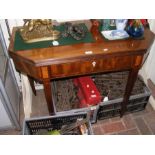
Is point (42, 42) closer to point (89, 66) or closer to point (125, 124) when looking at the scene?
point (89, 66)

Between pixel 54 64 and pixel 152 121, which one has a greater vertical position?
pixel 54 64

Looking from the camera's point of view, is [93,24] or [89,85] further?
[89,85]

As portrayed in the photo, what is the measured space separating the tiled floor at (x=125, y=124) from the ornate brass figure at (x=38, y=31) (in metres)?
0.97

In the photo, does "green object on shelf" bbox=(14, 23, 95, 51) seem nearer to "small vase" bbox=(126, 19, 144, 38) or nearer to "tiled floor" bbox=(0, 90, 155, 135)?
"small vase" bbox=(126, 19, 144, 38)

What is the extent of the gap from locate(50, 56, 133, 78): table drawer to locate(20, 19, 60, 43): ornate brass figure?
0.27m

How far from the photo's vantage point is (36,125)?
5.33ft

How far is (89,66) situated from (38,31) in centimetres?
48

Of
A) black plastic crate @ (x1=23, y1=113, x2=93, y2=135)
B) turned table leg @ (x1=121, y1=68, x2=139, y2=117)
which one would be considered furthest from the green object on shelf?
A: black plastic crate @ (x1=23, y1=113, x2=93, y2=135)

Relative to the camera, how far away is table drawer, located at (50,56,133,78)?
4.32 ft

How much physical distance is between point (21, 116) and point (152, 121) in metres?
1.44

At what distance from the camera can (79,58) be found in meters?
1.28

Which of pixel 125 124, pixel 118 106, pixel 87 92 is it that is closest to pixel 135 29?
pixel 87 92

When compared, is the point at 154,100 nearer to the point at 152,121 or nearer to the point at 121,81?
the point at 152,121
